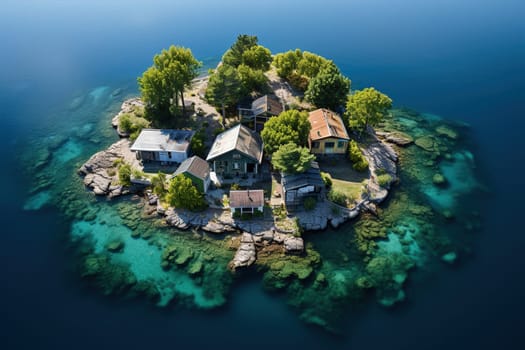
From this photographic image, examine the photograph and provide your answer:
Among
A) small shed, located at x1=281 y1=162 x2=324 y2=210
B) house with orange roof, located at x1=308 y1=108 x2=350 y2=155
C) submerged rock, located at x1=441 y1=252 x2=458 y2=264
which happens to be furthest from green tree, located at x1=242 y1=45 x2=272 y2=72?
submerged rock, located at x1=441 y1=252 x2=458 y2=264

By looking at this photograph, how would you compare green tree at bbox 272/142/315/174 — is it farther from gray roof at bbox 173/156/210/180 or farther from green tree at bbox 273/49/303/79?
green tree at bbox 273/49/303/79

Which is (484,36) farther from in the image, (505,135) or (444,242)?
(444,242)

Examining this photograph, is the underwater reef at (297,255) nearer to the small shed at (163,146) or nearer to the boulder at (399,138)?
the boulder at (399,138)

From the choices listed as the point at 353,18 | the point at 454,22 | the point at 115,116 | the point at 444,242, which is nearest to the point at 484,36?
the point at 454,22

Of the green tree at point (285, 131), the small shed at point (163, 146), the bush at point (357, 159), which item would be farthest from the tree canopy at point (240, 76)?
the bush at point (357, 159)

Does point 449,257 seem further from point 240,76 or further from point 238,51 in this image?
point 238,51

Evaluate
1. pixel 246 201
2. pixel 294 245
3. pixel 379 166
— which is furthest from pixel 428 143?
pixel 246 201
